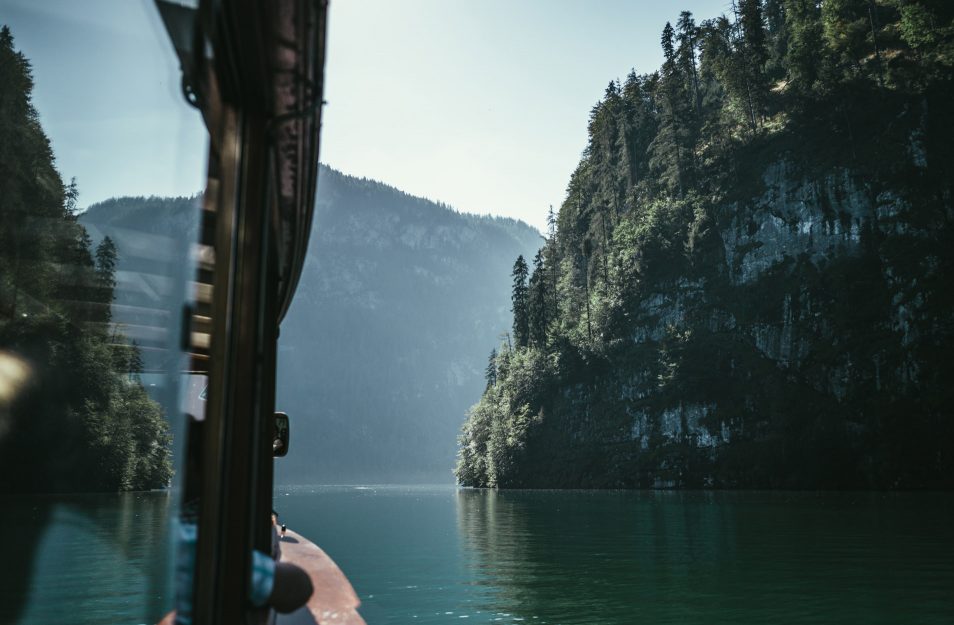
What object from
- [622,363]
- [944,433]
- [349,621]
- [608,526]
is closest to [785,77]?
[622,363]

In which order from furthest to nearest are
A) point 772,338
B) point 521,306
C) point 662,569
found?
point 521,306 → point 772,338 → point 662,569

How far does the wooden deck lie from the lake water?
114 centimetres

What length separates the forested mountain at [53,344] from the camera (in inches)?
90.1

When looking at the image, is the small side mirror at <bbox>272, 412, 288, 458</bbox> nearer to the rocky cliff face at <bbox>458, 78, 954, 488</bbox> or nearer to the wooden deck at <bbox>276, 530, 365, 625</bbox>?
→ the wooden deck at <bbox>276, 530, 365, 625</bbox>

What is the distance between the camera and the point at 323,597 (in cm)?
605

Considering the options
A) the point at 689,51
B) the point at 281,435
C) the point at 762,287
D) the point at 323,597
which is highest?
the point at 689,51

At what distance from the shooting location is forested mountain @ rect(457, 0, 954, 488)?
56.3 metres

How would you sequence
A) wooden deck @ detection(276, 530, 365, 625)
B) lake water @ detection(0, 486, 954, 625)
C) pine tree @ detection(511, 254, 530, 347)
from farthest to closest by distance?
1. pine tree @ detection(511, 254, 530, 347)
2. wooden deck @ detection(276, 530, 365, 625)
3. lake water @ detection(0, 486, 954, 625)

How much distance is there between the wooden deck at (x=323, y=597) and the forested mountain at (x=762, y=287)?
Result: 53.8 meters

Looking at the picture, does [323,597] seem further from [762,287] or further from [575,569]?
[762,287]

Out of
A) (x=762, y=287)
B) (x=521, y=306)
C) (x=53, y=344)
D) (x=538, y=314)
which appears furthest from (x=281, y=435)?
(x=521, y=306)

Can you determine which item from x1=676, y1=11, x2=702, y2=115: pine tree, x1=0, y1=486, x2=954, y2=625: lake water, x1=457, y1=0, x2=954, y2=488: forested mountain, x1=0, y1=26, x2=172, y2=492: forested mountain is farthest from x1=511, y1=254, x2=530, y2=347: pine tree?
x1=0, y1=26, x2=172, y2=492: forested mountain

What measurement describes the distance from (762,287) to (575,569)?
5529cm

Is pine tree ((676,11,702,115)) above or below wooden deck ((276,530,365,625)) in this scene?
above
